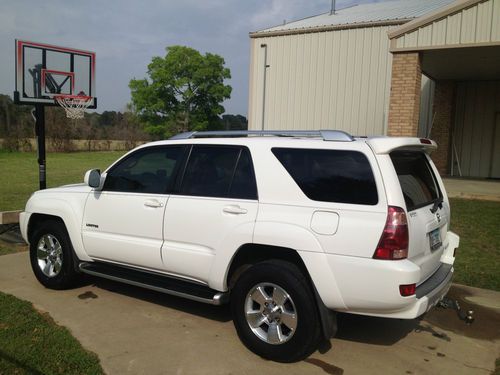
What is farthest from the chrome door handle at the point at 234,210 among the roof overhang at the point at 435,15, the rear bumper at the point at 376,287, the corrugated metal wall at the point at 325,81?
the corrugated metal wall at the point at 325,81

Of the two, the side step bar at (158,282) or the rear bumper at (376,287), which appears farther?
the side step bar at (158,282)

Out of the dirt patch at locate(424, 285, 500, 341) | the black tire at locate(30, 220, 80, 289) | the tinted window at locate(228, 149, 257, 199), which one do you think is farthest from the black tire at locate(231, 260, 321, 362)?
the black tire at locate(30, 220, 80, 289)

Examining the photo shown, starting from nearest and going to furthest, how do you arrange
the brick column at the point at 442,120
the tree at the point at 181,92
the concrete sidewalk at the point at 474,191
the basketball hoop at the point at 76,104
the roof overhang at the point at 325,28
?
the basketball hoop at the point at 76,104, the concrete sidewalk at the point at 474,191, the roof overhang at the point at 325,28, the brick column at the point at 442,120, the tree at the point at 181,92

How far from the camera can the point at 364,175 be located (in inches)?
144

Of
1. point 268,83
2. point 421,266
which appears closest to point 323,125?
point 268,83

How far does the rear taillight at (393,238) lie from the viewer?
11.2 ft

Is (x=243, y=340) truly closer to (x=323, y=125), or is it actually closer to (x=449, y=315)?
(x=449, y=315)

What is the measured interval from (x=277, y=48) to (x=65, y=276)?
46.3 feet

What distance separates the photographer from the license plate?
3952 millimetres

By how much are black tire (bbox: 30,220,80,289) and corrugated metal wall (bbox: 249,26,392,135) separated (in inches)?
503

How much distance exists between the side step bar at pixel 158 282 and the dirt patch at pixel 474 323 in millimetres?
2234

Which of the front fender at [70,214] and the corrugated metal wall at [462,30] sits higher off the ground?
the corrugated metal wall at [462,30]

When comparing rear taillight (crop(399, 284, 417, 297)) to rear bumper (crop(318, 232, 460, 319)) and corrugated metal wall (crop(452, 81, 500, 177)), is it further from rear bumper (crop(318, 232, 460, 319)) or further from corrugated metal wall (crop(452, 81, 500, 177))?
corrugated metal wall (crop(452, 81, 500, 177))

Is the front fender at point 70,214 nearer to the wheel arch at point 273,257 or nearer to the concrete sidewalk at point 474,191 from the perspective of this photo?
the wheel arch at point 273,257
